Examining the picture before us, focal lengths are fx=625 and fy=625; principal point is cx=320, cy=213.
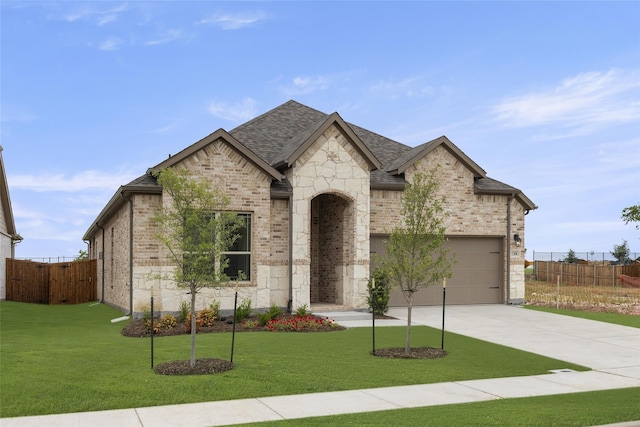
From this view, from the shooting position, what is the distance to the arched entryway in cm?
2198

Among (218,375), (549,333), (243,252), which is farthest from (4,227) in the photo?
(549,333)

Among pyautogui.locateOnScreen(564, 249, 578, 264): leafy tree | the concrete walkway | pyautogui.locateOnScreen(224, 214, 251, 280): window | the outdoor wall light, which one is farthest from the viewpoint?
pyautogui.locateOnScreen(564, 249, 578, 264): leafy tree

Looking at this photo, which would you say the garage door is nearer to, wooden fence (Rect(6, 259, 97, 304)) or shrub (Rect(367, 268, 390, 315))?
shrub (Rect(367, 268, 390, 315))

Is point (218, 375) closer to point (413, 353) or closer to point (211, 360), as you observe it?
point (211, 360)

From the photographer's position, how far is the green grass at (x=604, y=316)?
19675 millimetres

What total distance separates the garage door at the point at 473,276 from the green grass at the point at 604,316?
1912 millimetres

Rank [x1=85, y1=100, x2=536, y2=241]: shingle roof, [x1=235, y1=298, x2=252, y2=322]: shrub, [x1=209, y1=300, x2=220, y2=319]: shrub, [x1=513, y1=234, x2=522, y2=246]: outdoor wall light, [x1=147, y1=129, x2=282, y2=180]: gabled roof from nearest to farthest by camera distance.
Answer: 1. [x1=235, y1=298, x2=252, y2=322]: shrub
2. [x1=209, y1=300, x2=220, y2=319]: shrub
3. [x1=147, y1=129, x2=282, y2=180]: gabled roof
4. [x1=85, y1=100, x2=536, y2=241]: shingle roof
5. [x1=513, y1=234, x2=522, y2=246]: outdoor wall light

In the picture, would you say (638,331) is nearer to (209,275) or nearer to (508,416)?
(508,416)

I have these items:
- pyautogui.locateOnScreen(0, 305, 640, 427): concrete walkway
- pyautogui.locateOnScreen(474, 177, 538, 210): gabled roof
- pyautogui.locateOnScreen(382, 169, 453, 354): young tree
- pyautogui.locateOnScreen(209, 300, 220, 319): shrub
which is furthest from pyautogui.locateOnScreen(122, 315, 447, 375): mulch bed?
pyautogui.locateOnScreen(474, 177, 538, 210): gabled roof

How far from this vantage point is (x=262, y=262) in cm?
2042

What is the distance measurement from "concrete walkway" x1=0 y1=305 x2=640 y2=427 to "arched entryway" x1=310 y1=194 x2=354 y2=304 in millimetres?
3743

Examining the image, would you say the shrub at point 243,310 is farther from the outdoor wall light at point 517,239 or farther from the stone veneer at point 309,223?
the outdoor wall light at point 517,239

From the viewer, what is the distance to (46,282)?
96.3 ft

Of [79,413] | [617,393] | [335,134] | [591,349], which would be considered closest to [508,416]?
[617,393]
